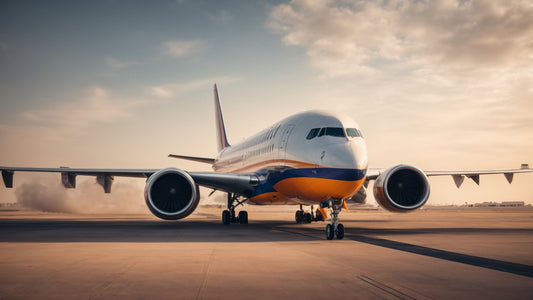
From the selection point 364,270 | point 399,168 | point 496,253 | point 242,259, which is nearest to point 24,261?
point 242,259

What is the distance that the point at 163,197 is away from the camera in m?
17.8

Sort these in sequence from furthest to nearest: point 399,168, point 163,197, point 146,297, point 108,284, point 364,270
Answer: point 163,197, point 399,168, point 364,270, point 108,284, point 146,297

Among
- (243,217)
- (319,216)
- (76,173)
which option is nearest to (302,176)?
(243,217)

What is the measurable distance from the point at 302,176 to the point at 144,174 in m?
8.47

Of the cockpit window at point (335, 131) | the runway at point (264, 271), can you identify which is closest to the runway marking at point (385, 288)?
the runway at point (264, 271)

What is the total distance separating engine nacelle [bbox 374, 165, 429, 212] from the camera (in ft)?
51.4

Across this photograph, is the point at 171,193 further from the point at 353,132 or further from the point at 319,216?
the point at 319,216

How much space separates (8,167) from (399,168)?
16.4m

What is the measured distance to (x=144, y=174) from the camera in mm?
20500

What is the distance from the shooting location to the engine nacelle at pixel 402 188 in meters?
15.7

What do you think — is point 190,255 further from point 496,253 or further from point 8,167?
point 8,167

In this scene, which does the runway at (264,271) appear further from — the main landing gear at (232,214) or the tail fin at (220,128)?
the tail fin at (220,128)

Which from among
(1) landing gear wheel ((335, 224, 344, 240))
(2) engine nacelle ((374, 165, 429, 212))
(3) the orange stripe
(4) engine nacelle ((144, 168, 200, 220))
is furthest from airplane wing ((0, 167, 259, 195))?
(1) landing gear wheel ((335, 224, 344, 240))

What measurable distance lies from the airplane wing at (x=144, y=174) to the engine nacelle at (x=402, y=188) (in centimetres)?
581
